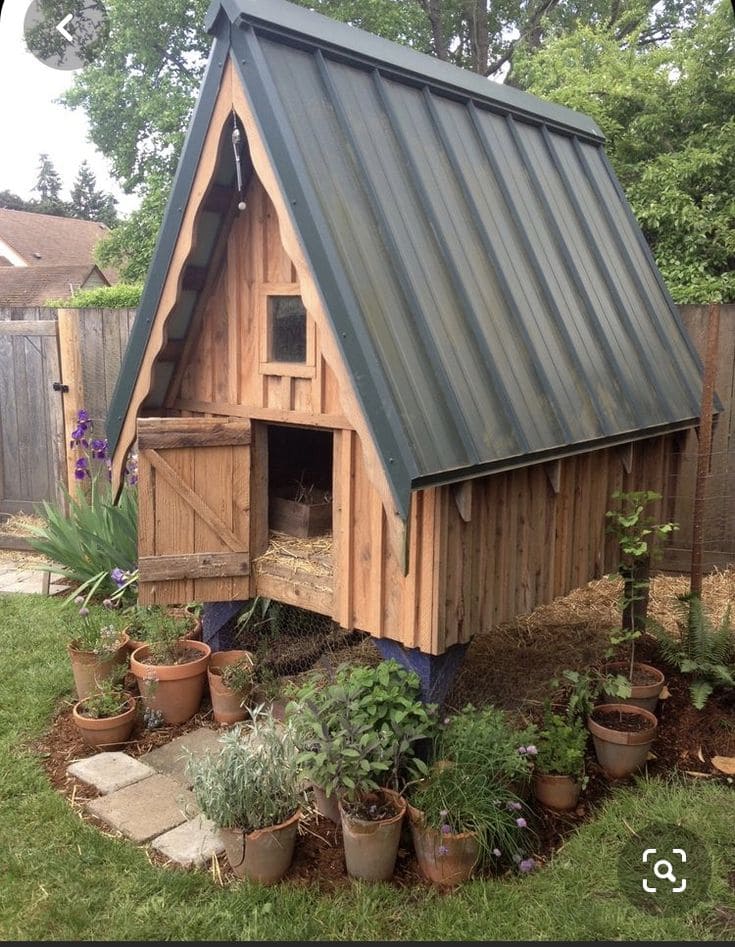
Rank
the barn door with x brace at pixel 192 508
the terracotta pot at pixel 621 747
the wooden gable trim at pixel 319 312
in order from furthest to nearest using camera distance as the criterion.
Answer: the barn door with x brace at pixel 192 508
the terracotta pot at pixel 621 747
the wooden gable trim at pixel 319 312

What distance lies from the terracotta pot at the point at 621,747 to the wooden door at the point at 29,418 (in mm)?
5687

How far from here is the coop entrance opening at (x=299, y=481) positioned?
15.2 feet

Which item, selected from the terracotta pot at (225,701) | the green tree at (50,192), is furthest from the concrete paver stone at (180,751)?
the green tree at (50,192)

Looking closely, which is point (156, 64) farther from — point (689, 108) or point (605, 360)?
point (605, 360)

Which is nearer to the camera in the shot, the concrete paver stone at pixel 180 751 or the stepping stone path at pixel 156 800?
the stepping stone path at pixel 156 800

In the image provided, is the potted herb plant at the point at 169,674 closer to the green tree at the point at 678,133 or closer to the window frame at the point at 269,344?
the window frame at the point at 269,344

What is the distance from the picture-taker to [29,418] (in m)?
8.69

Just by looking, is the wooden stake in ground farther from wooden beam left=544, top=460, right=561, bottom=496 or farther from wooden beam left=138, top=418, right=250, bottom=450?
wooden beam left=138, top=418, right=250, bottom=450

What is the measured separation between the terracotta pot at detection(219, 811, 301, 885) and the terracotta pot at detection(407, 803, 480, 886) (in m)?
0.52

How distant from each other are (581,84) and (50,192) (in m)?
26.9

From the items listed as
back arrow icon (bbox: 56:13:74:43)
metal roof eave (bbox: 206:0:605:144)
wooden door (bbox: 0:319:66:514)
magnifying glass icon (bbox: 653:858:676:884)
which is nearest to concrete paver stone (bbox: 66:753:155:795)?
magnifying glass icon (bbox: 653:858:676:884)

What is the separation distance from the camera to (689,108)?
9203 mm

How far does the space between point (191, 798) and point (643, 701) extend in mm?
2411

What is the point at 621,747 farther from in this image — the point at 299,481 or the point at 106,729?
the point at 106,729
